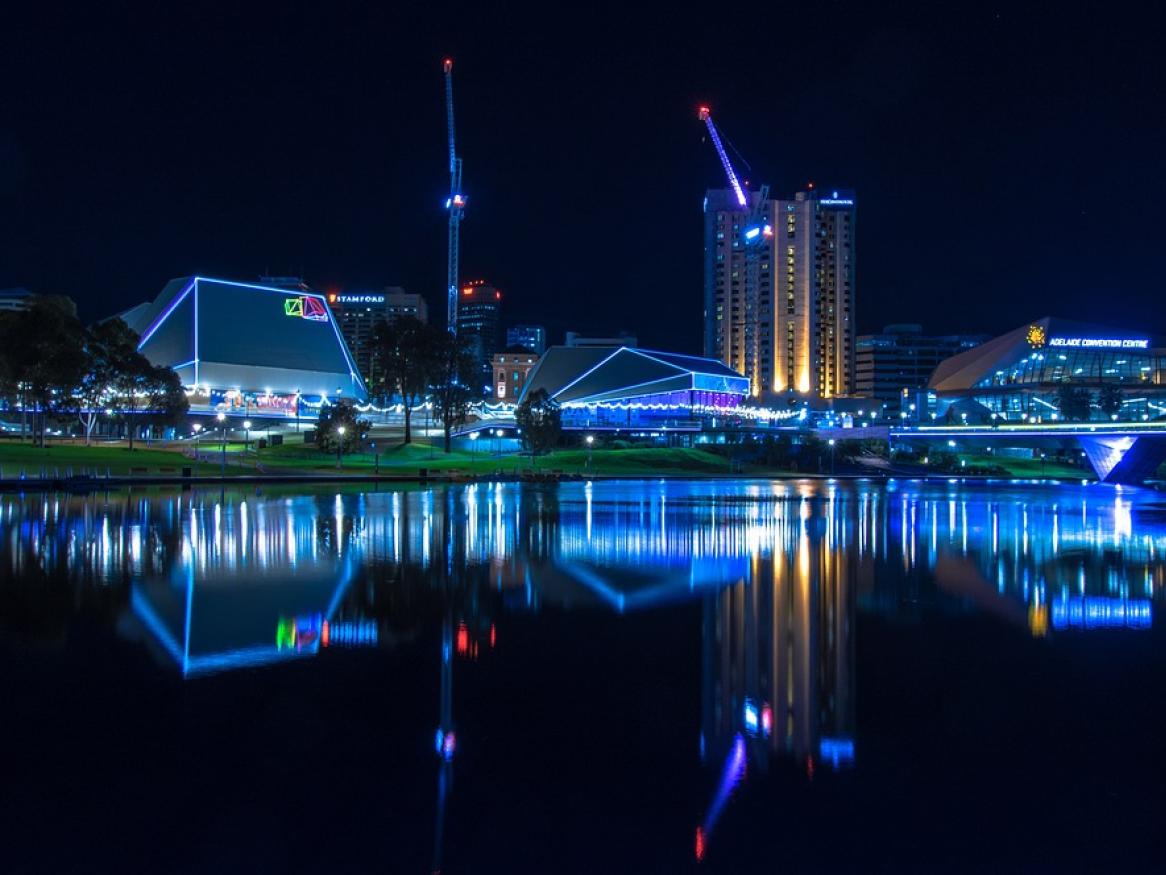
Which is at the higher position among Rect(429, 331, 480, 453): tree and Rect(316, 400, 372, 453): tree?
Rect(429, 331, 480, 453): tree

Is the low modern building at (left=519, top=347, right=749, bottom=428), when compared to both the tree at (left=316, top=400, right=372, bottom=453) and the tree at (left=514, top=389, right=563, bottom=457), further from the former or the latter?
the tree at (left=316, top=400, right=372, bottom=453)

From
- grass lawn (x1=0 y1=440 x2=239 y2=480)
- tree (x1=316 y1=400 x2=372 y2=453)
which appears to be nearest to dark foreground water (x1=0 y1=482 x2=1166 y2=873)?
grass lawn (x1=0 y1=440 x2=239 y2=480)

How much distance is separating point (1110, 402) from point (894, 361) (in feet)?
247

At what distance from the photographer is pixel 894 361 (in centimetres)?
19062

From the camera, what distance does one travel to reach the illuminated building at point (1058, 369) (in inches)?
5123

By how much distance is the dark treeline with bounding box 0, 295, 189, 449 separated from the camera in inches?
2451

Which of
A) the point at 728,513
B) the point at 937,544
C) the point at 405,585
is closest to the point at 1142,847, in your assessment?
the point at 405,585

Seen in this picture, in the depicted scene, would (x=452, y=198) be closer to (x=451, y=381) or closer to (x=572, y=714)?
(x=451, y=381)

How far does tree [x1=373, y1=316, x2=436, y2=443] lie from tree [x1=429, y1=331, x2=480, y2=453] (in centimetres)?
56

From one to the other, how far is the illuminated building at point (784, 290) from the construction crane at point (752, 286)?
16cm

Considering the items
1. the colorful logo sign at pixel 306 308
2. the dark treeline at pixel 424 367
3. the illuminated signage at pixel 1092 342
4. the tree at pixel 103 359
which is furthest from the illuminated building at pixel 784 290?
the tree at pixel 103 359

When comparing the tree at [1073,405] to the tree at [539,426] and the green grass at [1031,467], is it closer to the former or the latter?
the green grass at [1031,467]

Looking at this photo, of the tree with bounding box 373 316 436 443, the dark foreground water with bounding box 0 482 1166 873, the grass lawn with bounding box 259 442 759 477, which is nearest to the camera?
the dark foreground water with bounding box 0 482 1166 873

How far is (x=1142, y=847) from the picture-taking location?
22.7ft
